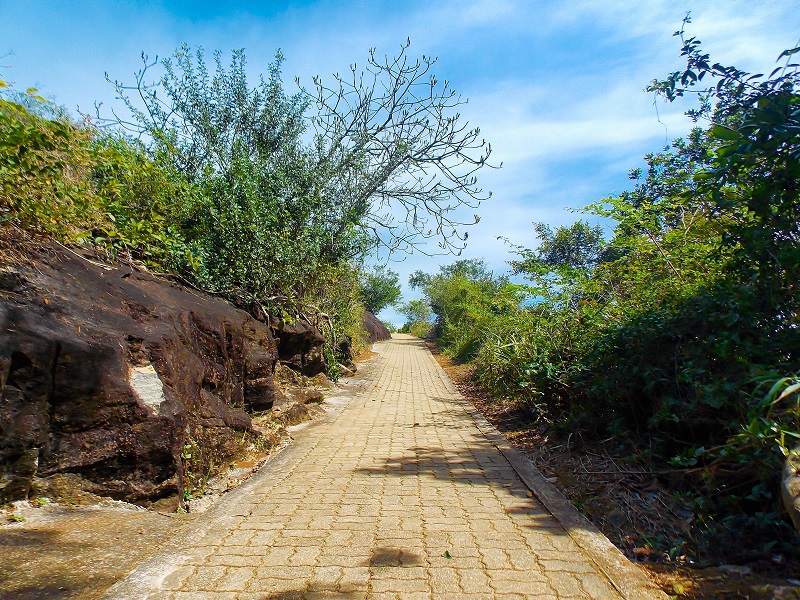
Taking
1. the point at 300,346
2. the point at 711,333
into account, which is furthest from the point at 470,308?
the point at 711,333

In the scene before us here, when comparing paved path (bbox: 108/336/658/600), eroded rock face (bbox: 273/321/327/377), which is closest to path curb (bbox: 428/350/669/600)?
paved path (bbox: 108/336/658/600)

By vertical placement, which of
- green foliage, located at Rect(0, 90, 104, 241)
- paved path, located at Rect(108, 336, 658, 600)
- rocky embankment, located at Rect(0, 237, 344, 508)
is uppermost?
green foliage, located at Rect(0, 90, 104, 241)

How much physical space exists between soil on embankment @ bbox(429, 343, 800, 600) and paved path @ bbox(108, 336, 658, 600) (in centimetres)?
44

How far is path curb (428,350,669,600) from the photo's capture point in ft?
10.4

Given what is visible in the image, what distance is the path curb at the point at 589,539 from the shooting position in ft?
10.4

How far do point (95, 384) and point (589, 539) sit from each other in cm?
379

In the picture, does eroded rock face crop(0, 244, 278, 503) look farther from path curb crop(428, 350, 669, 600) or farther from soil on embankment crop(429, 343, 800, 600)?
soil on embankment crop(429, 343, 800, 600)

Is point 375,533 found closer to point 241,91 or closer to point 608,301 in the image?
point 608,301

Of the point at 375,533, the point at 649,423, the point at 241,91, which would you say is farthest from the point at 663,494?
the point at 241,91

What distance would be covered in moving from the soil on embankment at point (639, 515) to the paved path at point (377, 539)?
44 centimetres

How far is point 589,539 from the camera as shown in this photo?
3883 millimetres

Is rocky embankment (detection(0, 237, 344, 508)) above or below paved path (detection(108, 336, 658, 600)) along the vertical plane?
above

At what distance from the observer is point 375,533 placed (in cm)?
399

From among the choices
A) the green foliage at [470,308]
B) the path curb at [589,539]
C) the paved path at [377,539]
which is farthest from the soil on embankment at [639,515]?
the green foliage at [470,308]
